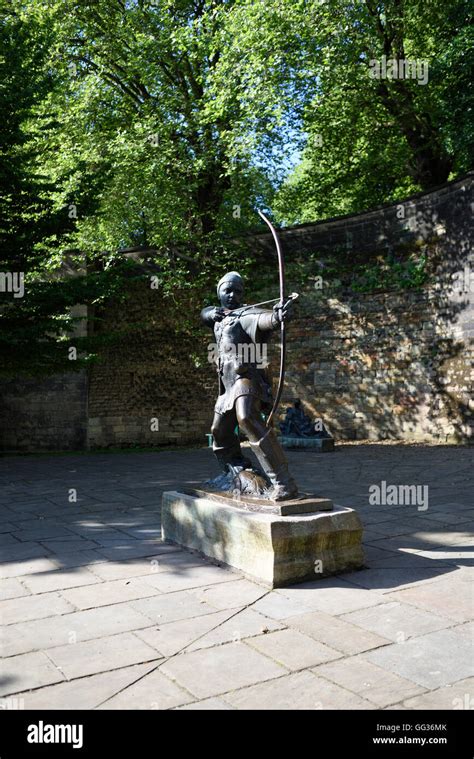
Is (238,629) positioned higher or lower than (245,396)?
lower

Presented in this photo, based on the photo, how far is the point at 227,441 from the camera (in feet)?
17.1

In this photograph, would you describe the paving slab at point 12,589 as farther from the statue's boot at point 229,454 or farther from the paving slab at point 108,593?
the statue's boot at point 229,454

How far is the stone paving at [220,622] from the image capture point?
2678 millimetres

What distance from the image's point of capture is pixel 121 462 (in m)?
11.7

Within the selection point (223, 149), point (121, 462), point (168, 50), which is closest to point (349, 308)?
point (223, 149)

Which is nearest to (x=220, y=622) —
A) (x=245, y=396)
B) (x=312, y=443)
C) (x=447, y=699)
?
(x=447, y=699)

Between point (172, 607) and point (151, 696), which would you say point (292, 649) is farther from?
point (172, 607)

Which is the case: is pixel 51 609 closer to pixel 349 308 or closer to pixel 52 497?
pixel 52 497

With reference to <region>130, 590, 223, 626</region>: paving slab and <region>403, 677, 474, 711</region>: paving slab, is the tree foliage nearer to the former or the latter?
<region>130, 590, 223, 626</region>: paving slab

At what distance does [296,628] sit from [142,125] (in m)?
12.7

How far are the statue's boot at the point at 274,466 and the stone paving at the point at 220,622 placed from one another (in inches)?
26.7

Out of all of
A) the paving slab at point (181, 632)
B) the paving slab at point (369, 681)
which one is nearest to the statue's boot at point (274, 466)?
the paving slab at point (181, 632)

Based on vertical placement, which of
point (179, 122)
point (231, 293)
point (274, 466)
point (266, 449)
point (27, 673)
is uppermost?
point (179, 122)

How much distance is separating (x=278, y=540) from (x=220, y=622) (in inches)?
29.1
